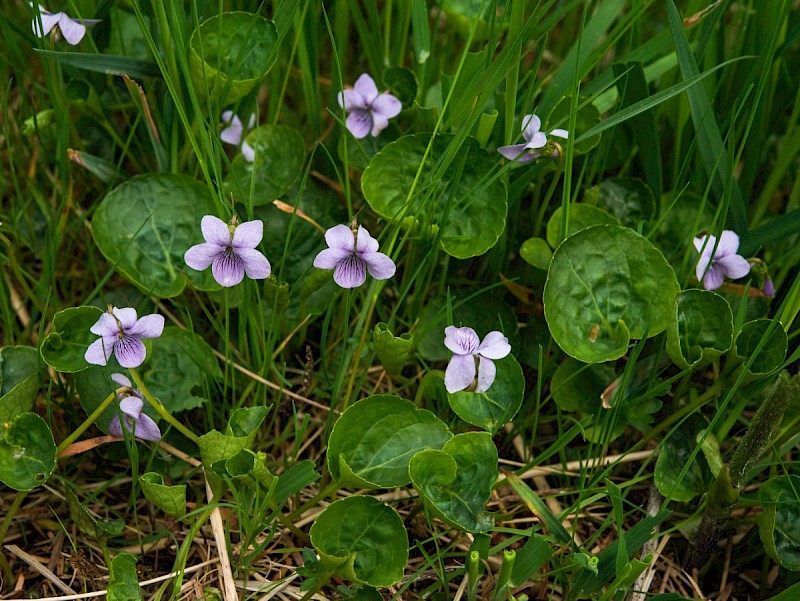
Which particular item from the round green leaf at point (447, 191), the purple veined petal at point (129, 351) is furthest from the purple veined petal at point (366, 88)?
the purple veined petal at point (129, 351)

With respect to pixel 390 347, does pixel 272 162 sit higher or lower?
higher

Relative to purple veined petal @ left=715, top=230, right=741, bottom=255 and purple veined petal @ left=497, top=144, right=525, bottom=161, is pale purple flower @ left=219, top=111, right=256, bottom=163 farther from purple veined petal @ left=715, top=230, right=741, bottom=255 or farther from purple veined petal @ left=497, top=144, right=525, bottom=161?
purple veined petal @ left=715, top=230, right=741, bottom=255

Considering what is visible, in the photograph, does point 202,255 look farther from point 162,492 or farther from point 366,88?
point 366,88

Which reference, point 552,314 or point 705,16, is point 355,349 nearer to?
point 552,314

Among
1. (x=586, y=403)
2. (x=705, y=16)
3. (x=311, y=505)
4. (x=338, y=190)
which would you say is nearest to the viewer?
(x=311, y=505)

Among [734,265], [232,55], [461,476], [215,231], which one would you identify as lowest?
[461,476]

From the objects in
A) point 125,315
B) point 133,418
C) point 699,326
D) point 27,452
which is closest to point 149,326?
point 125,315

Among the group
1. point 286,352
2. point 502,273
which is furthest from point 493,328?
point 286,352
